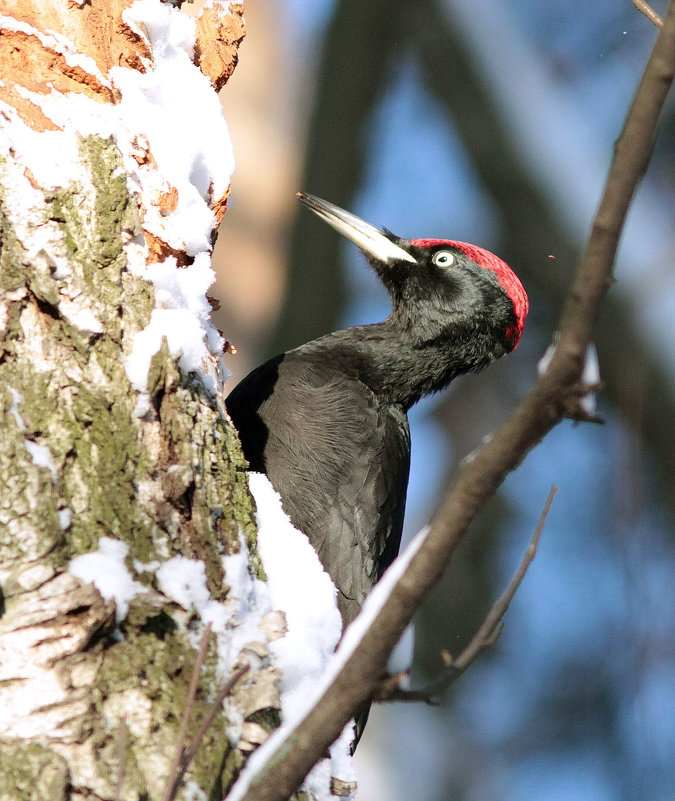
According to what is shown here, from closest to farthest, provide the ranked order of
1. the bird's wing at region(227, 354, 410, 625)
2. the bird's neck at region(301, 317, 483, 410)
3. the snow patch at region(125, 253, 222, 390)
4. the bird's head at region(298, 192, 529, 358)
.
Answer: the snow patch at region(125, 253, 222, 390), the bird's wing at region(227, 354, 410, 625), the bird's neck at region(301, 317, 483, 410), the bird's head at region(298, 192, 529, 358)

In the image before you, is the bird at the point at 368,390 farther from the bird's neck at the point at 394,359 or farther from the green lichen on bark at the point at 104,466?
the green lichen on bark at the point at 104,466

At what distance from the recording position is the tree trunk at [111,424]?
144cm

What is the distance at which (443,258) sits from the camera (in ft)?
12.3

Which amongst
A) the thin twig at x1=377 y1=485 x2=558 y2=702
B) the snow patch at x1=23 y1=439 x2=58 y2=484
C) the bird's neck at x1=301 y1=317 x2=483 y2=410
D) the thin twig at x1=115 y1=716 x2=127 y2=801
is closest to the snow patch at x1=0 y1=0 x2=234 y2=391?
the snow patch at x1=23 y1=439 x2=58 y2=484

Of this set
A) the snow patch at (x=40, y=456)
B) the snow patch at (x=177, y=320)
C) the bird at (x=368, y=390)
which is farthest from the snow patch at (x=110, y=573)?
the bird at (x=368, y=390)

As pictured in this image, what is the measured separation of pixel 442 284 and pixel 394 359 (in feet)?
1.33

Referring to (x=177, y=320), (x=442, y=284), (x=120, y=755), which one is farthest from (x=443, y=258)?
(x=120, y=755)

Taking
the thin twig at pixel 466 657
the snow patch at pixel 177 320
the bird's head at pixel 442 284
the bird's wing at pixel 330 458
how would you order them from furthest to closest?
1. the bird's head at pixel 442 284
2. the bird's wing at pixel 330 458
3. the snow patch at pixel 177 320
4. the thin twig at pixel 466 657

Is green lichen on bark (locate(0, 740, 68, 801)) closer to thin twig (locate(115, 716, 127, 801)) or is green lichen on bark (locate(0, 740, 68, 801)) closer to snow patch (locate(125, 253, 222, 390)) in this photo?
thin twig (locate(115, 716, 127, 801))

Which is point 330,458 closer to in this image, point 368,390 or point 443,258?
point 368,390

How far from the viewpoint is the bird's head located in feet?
11.8

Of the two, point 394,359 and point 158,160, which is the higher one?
point 158,160

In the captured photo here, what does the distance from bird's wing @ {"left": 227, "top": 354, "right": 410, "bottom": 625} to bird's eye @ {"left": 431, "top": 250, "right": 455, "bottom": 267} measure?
0.70 metres

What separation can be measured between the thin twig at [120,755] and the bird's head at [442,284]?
231 cm
